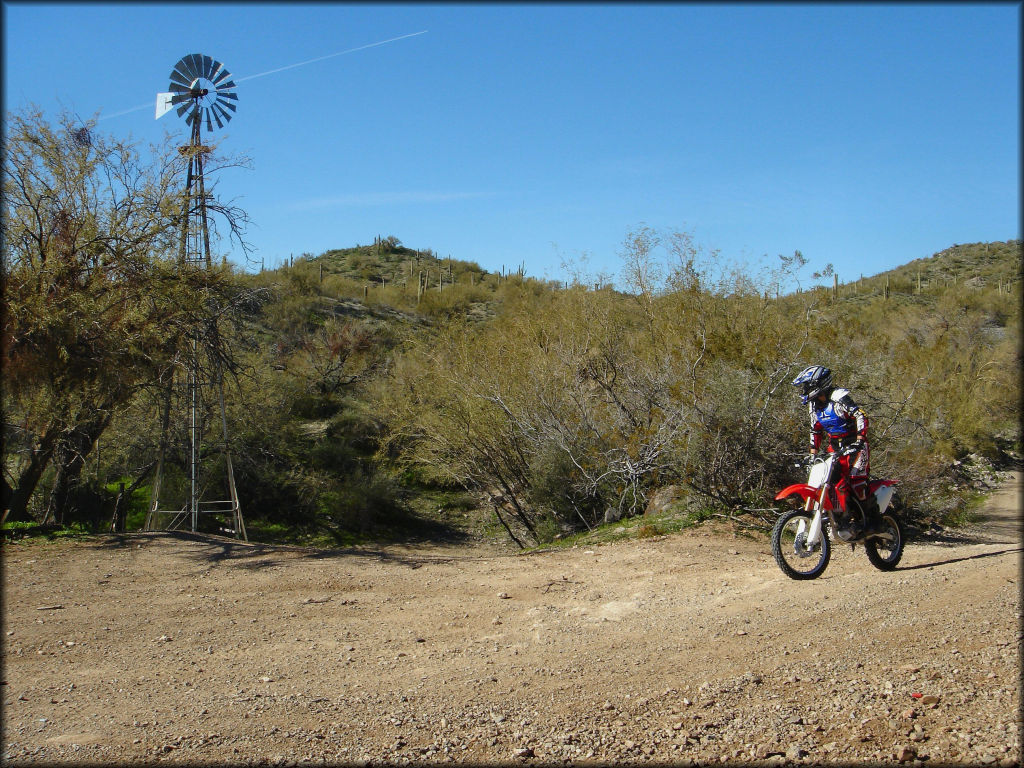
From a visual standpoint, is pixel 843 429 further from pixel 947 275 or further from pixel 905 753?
pixel 947 275

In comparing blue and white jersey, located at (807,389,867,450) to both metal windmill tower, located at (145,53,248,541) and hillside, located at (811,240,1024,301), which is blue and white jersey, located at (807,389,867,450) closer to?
metal windmill tower, located at (145,53,248,541)

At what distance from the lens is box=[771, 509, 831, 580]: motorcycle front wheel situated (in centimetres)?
700

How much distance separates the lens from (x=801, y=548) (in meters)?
6.99

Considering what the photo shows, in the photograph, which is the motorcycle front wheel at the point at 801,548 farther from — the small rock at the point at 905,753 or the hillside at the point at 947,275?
the hillside at the point at 947,275

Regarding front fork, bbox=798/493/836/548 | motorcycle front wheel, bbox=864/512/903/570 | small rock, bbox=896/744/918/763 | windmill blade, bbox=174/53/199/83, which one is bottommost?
small rock, bbox=896/744/918/763

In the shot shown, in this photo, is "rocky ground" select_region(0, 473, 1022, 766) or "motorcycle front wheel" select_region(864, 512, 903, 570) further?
"motorcycle front wheel" select_region(864, 512, 903, 570)

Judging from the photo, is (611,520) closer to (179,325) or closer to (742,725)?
(179,325)

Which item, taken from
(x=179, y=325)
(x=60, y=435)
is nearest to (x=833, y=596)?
(x=179, y=325)

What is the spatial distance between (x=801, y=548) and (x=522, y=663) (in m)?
3.05

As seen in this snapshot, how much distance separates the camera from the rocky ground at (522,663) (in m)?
4.18

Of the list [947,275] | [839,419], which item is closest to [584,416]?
[839,419]

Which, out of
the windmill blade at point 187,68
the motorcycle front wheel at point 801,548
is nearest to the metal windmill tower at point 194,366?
the windmill blade at point 187,68

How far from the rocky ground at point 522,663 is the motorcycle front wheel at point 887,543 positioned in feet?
0.61

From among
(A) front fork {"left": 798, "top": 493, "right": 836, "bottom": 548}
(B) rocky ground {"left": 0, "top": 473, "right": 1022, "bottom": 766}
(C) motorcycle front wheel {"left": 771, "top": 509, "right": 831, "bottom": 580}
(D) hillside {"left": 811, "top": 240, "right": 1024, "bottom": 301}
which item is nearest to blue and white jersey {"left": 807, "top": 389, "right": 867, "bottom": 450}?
(A) front fork {"left": 798, "top": 493, "right": 836, "bottom": 548}
